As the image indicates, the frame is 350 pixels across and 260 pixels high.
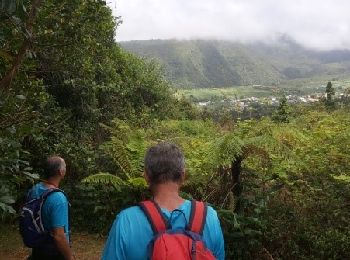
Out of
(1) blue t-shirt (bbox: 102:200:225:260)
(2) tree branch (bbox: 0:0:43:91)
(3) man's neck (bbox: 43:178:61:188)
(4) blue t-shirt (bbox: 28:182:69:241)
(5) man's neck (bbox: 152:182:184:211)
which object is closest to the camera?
(1) blue t-shirt (bbox: 102:200:225:260)

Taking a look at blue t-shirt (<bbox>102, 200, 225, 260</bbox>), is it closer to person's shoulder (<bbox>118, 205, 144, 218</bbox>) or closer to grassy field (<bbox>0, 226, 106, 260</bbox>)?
person's shoulder (<bbox>118, 205, 144, 218</bbox>)

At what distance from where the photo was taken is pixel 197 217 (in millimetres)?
2225

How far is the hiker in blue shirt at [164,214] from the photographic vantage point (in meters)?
2.13

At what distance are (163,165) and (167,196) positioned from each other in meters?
0.16

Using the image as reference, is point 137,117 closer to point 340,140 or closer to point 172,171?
point 340,140

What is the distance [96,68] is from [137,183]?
18.1 ft

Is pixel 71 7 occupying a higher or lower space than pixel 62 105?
higher

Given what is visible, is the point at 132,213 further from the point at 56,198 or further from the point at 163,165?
the point at 56,198

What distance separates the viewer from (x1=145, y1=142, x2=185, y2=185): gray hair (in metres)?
2.31

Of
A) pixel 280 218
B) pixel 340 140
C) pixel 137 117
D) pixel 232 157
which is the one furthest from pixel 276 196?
pixel 137 117

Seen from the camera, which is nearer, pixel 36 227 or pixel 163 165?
pixel 163 165

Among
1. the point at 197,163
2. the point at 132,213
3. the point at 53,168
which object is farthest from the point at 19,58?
the point at 197,163

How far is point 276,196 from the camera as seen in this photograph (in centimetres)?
666

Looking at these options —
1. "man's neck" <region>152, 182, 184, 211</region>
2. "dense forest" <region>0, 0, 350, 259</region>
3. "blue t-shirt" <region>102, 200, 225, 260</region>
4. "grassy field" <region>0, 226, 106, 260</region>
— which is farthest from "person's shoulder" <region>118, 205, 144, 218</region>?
"grassy field" <region>0, 226, 106, 260</region>
